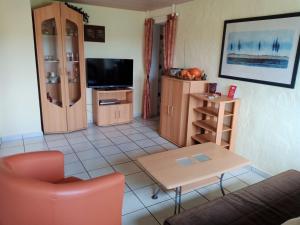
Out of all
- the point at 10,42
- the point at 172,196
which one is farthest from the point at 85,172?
the point at 10,42

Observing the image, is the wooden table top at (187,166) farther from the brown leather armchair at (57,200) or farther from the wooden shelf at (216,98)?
the wooden shelf at (216,98)

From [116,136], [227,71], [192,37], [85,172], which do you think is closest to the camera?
[85,172]

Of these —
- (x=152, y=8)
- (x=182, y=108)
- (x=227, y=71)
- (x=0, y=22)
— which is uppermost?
(x=152, y=8)

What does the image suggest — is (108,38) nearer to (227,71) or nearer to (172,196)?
(227,71)

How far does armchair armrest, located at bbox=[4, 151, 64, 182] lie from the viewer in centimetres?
160

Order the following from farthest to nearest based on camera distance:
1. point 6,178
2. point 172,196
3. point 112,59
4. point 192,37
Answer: point 112,59
point 192,37
point 172,196
point 6,178

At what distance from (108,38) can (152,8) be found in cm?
101

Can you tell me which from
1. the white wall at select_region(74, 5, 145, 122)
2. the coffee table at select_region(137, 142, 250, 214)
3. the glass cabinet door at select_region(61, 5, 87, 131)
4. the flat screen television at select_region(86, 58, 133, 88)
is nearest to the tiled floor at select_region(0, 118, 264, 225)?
the coffee table at select_region(137, 142, 250, 214)

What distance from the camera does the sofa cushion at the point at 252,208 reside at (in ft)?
4.41

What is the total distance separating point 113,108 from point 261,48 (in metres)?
2.73

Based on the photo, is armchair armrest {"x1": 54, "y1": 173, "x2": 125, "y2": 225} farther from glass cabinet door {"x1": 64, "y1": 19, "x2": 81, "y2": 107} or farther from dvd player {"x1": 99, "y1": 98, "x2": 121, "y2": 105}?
dvd player {"x1": 99, "y1": 98, "x2": 121, "y2": 105}

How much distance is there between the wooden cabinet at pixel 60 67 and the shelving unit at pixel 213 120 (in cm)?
197

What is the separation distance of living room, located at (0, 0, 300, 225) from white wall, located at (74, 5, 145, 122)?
0.06 feet

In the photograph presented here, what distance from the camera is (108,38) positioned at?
14.5 ft
